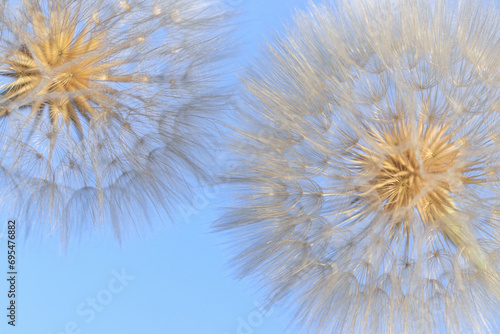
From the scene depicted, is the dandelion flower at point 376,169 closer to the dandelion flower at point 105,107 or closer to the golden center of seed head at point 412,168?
the golden center of seed head at point 412,168

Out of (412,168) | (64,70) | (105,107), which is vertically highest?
(64,70)

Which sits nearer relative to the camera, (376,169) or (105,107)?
(376,169)

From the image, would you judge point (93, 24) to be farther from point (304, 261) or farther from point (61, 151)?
point (304, 261)

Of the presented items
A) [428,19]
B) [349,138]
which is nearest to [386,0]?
[428,19]

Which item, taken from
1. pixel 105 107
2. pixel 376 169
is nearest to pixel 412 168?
pixel 376 169

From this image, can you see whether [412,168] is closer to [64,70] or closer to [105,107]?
[105,107]

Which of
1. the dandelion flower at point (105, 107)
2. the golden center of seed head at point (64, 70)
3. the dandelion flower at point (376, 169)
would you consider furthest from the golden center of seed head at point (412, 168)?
the golden center of seed head at point (64, 70)
